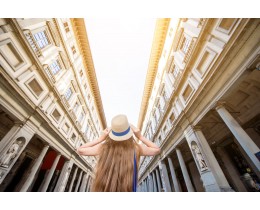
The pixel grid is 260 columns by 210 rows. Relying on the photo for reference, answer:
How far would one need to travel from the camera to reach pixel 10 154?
7586 millimetres

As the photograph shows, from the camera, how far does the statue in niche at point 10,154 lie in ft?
23.8

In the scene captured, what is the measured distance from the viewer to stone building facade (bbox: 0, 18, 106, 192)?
7.61 meters

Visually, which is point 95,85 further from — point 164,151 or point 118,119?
point 118,119

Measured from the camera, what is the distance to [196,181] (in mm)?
13875

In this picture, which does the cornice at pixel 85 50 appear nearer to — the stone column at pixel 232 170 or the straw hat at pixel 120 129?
the straw hat at pixel 120 129

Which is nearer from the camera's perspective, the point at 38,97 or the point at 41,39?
the point at 38,97

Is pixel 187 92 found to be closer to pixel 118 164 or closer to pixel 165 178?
pixel 118 164

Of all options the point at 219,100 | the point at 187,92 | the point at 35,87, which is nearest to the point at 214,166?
the point at 219,100

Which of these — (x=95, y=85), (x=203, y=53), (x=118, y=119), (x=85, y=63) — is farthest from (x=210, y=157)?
(x=95, y=85)

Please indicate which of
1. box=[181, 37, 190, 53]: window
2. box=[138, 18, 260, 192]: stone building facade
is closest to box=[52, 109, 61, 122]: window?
box=[138, 18, 260, 192]: stone building facade

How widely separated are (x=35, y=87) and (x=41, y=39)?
14.7 ft

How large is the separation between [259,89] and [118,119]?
9.98 meters

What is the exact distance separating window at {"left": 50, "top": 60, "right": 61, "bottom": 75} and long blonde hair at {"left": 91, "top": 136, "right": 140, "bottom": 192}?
45.8 feet

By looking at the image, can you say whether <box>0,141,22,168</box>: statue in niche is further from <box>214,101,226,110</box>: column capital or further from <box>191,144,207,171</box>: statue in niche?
<box>214,101,226,110</box>: column capital
